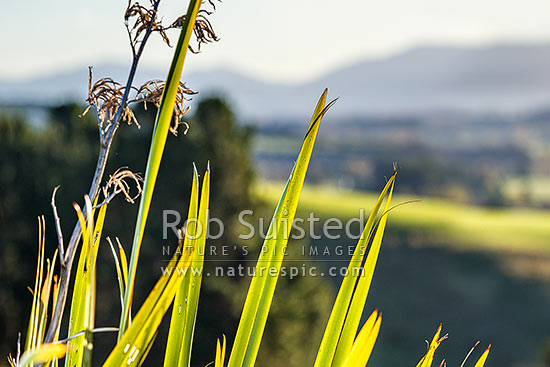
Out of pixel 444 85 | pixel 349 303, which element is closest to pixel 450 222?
pixel 349 303

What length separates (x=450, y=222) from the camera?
2000 centimetres

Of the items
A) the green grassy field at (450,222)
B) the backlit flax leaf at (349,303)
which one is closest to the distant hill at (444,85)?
the green grassy field at (450,222)

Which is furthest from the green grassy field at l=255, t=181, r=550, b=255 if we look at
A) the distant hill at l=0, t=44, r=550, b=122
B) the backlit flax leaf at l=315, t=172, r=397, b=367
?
the distant hill at l=0, t=44, r=550, b=122

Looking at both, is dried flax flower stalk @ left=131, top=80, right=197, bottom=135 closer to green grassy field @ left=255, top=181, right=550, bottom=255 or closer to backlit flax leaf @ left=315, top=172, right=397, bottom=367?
backlit flax leaf @ left=315, top=172, right=397, bottom=367

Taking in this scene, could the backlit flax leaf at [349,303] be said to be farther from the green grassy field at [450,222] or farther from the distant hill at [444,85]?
the distant hill at [444,85]

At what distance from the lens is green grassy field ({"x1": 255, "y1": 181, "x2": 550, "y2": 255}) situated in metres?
18.7

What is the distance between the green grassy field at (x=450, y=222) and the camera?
18736 millimetres

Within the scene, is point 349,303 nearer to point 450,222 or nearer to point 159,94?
point 159,94

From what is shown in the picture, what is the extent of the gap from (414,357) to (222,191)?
9983 mm

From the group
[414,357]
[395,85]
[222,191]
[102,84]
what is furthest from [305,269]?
[395,85]

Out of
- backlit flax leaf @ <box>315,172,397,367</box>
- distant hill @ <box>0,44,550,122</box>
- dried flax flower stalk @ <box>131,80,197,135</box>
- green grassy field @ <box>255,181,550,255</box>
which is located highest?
distant hill @ <box>0,44,550,122</box>

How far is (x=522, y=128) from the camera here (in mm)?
28719

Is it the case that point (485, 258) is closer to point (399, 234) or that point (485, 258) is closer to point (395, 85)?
point (399, 234)

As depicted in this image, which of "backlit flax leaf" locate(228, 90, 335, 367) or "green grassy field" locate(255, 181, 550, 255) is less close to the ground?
"backlit flax leaf" locate(228, 90, 335, 367)
